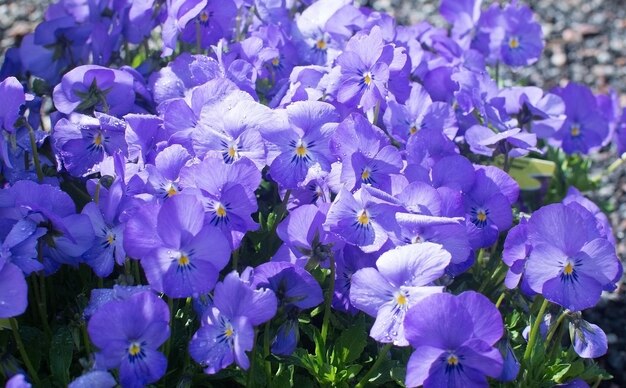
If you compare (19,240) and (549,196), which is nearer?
(19,240)

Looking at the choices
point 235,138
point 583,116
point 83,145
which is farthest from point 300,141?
point 583,116

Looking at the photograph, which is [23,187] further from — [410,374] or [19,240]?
[410,374]

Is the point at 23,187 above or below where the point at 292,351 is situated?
above

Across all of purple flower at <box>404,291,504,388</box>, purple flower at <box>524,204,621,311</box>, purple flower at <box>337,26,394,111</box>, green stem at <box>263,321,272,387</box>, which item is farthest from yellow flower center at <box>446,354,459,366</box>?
purple flower at <box>337,26,394,111</box>

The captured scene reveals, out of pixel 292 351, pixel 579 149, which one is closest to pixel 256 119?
pixel 292 351

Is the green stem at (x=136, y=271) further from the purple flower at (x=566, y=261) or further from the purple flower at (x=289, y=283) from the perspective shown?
the purple flower at (x=566, y=261)

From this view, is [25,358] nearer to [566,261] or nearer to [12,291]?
[12,291]
